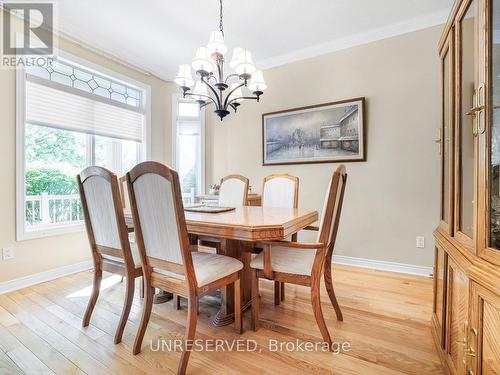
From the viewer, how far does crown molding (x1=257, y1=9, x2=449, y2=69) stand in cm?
269

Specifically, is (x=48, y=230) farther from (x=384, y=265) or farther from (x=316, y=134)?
(x=384, y=265)

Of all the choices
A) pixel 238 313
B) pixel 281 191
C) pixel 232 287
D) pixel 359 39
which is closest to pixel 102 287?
pixel 232 287

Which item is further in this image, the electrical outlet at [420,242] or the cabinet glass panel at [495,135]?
the electrical outlet at [420,242]

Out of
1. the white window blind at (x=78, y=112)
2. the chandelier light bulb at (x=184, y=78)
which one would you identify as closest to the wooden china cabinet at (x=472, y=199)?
the chandelier light bulb at (x=184, y=78)

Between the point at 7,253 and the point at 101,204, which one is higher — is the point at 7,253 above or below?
below

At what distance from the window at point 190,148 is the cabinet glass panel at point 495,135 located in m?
3.71

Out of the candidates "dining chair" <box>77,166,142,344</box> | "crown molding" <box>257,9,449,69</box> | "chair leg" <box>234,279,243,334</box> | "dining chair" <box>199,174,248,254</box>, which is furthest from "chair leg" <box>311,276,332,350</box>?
"crown molding" <box>257,9,449,69</box>

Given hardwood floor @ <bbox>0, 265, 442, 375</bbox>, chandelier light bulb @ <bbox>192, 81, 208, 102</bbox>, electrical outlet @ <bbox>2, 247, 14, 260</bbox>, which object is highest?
chandelier light bulb @ <bbox>192, 81, 208, 102</bbox>

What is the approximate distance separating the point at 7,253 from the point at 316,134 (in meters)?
3.50

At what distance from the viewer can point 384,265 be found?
295 cm

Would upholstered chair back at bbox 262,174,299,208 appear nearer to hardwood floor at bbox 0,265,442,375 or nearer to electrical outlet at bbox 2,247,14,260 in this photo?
hardwood floor at bbox 0,265,442,375

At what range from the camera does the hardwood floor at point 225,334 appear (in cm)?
140

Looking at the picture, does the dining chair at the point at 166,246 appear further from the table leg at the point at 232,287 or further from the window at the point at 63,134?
the window at the point at 63,134

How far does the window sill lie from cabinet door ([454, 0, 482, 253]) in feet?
Result: 11.4
